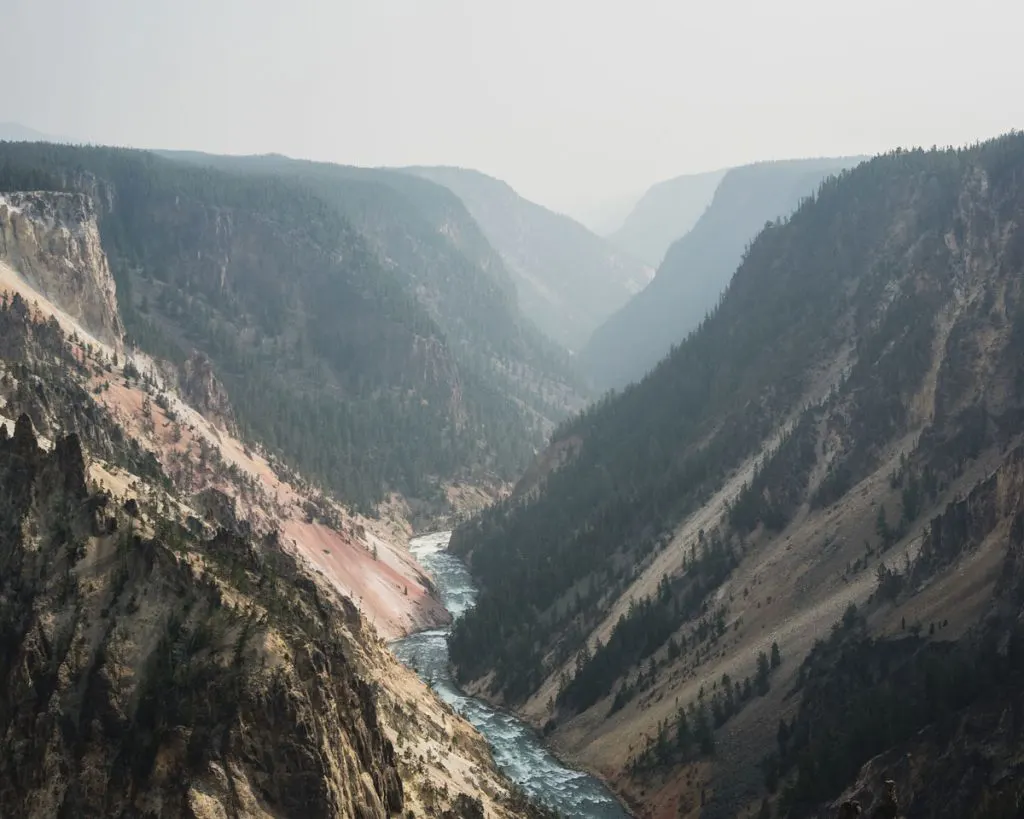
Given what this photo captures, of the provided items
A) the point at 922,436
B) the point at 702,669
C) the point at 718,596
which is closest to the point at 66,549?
the point at 702,669

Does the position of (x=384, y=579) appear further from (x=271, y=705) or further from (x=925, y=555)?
(x=271, y=705)

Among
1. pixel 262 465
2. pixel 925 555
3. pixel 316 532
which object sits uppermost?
pixel 262 465

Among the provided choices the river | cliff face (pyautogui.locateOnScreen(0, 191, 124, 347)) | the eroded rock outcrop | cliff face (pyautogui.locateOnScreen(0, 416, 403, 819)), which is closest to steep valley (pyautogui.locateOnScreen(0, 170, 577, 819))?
cliff face (pyautogui.locateOnScreen(0, 416, 403, 819))

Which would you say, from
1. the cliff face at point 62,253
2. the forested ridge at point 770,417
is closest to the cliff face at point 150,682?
the forested ridge at point 770,417

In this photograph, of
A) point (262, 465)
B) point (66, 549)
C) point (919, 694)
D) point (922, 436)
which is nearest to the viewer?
point (66, 549)

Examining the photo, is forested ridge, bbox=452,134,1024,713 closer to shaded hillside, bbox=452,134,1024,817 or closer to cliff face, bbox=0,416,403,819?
shaded hillside, bbox=452,134,1024,817

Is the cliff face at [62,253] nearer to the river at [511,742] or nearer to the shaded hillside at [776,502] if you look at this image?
the river at [511,742]
